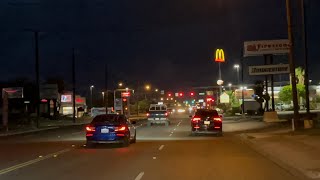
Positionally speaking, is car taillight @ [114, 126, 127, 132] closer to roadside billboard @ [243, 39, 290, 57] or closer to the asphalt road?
the asphalt road

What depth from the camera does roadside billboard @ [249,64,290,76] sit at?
38.5 meters

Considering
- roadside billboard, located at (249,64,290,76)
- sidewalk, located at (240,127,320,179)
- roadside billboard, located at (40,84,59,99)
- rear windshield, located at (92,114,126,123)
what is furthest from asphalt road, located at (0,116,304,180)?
roadside billboard, located at (40,84,59,99)

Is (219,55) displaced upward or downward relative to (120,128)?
upward

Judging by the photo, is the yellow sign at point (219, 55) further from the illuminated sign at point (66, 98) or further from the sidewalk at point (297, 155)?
the illuminated sign at point (66, 98)

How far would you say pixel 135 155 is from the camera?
22500mm

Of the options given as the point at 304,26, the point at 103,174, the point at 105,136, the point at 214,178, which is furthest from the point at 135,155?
the point at 304,26

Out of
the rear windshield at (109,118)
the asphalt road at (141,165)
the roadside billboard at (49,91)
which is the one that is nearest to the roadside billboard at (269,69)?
→ the rear windshield at (109,118)

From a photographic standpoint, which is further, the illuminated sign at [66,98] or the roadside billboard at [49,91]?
the illuminated sign at [66,98]

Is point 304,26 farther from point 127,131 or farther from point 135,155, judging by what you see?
point 135,155

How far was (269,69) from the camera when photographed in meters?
39.4

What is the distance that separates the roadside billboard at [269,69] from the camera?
38.5 metres

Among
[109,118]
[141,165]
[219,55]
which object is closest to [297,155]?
[141,165]

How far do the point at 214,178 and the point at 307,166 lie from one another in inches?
144

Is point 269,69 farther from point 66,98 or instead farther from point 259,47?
Answer: point 66,98
